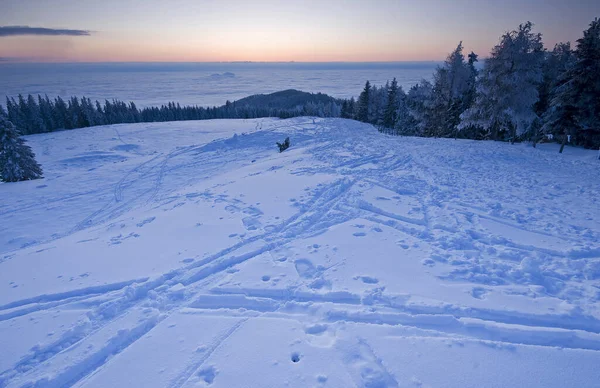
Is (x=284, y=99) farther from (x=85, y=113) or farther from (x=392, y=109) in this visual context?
(x=392, y=109)

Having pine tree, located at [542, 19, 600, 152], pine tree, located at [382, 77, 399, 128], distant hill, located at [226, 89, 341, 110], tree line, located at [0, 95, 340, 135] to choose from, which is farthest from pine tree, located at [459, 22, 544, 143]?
distant hill, located at [226, 89, 341, 110]

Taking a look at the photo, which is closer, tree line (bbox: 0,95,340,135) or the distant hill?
tree line (bbox: 0,95,340,135)

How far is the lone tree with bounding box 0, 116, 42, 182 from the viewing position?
21594 mm

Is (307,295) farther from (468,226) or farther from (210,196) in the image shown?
(210,196)

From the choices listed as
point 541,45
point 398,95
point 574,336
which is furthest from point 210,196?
point 398,95

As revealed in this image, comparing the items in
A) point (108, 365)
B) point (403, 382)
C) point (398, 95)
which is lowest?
point (108, 365)

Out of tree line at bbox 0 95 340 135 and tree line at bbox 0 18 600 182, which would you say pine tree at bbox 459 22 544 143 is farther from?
tree line at bbox 0 95 340 135

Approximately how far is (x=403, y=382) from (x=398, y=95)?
5602 centimetres

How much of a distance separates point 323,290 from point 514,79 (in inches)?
883

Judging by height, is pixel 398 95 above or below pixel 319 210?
above

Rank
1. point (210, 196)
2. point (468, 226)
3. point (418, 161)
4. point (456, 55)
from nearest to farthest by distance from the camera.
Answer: point (468, 226), point (210, 196), point (418, 161), point (456, 55)

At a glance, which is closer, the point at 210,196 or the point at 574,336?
the point at 574,336

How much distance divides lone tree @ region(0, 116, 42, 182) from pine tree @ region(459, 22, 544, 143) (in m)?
36.9

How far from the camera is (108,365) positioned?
388 centimetres
